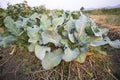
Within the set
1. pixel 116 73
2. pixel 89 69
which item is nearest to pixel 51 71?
pixel 89 69

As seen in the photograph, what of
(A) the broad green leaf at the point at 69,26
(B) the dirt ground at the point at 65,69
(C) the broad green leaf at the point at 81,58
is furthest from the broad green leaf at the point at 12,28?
(C) the broad green leaf at the point at 81,58

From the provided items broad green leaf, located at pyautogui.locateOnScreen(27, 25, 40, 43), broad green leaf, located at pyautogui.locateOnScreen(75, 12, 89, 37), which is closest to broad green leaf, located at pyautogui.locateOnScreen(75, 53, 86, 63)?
broad green leaf, located at pyautogui.locateOnScreen(75, 12, 89, 37)

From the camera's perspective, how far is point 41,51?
119 cm

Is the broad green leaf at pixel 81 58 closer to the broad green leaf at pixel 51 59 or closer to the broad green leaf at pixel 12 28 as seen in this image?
the broad green leaf at pixel 51 59

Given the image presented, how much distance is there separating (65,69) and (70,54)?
0.14m

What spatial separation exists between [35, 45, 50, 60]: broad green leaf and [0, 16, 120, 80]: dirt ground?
12 centimetres

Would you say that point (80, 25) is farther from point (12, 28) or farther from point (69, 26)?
point (12, 28)

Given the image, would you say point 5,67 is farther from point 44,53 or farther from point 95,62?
point 95,62

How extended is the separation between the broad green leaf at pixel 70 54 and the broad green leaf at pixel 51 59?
43mm

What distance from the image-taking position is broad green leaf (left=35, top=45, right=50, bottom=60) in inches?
46.2

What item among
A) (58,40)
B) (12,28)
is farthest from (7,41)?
(58,40)

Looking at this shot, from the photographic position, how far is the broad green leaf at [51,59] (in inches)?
46.8

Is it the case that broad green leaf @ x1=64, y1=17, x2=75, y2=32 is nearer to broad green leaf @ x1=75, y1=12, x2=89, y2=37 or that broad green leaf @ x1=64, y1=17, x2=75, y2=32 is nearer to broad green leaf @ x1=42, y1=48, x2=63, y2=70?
broad green leaf @ x1=75, y1=12, x2=89, y2=37

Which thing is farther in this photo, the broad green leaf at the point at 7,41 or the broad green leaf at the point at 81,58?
the broad green leaf at the point at 7,41
